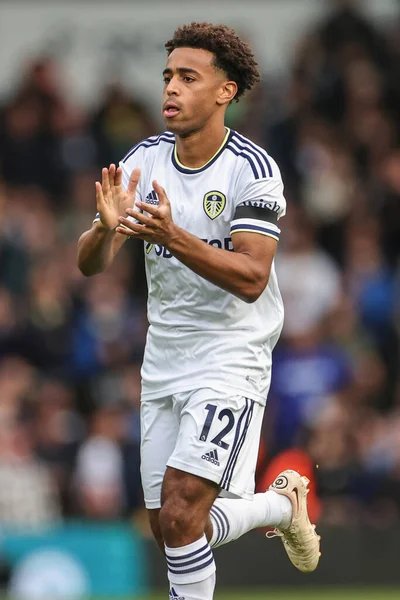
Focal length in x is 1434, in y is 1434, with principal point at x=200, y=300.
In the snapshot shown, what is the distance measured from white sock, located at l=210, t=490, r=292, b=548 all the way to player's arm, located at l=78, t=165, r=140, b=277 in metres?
1.38

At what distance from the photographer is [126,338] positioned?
13547 mm

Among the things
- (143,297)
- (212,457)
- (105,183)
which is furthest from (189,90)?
(143,297)

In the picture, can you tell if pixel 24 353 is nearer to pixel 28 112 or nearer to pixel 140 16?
pixel 28 112

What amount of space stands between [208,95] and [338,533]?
21.4 feet

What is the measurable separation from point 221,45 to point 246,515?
237cm

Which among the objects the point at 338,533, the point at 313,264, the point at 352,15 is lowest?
the point at 338,533

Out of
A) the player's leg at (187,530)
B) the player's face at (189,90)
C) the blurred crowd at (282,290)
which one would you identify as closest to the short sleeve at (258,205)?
the player's face at (189,90)

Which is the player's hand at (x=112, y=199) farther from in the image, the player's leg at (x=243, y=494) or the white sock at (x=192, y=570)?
the white sock at (x=192, y=570)

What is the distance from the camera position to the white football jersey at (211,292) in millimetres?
6930

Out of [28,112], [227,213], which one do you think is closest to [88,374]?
[28,112]

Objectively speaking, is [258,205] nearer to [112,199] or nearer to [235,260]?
[235,260]

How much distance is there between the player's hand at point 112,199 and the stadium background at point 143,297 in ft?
16.9

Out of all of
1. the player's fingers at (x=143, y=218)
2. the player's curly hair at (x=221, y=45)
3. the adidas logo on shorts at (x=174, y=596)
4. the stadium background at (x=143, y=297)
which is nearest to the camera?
the player's fingers at (x=143, y=218)

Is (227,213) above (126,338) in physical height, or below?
above
